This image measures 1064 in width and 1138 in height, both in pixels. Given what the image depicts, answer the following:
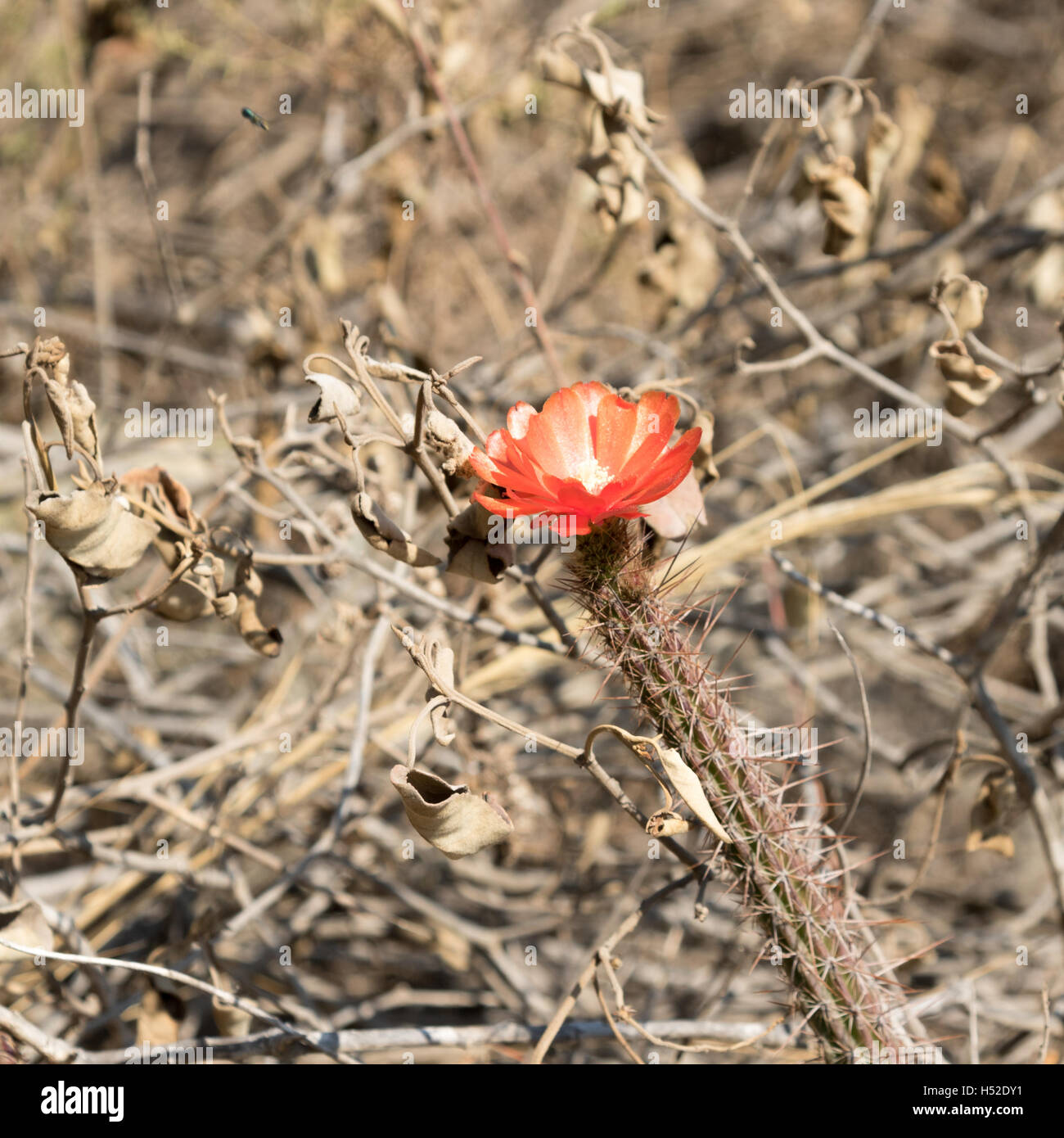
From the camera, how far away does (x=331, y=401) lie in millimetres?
1312

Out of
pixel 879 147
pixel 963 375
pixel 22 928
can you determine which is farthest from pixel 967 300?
pixel 22 928

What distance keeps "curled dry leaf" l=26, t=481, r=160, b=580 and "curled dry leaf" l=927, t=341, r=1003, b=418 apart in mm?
1306

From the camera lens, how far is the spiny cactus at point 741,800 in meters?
1.28

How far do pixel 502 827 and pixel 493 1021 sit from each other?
1.73 metres

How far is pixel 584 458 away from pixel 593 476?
0.14 feet

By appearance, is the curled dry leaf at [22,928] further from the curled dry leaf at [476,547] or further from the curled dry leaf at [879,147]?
the curled dry leaf at [879,147]

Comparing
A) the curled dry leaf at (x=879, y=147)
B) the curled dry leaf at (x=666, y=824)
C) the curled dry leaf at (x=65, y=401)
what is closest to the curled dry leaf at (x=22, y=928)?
the curled dry leaf at (x=65, y=401)

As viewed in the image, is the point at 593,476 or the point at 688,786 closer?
the point at 688,786

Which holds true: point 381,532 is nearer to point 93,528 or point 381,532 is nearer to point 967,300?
point 93,528

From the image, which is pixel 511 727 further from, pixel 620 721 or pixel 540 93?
pixel 540 93

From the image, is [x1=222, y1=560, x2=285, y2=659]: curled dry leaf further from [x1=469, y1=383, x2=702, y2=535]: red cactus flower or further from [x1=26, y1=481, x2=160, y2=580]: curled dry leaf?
[x1=469, y1=383, x2=702, y2=535]: red cactus flower

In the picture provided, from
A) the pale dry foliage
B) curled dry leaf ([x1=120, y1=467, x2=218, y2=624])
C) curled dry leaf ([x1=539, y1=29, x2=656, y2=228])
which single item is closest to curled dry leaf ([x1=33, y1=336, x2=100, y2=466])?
the pale dry foliage

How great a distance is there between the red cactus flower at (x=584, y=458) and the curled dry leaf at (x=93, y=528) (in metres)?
0.52

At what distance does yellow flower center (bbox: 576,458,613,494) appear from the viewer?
1.33 metres
